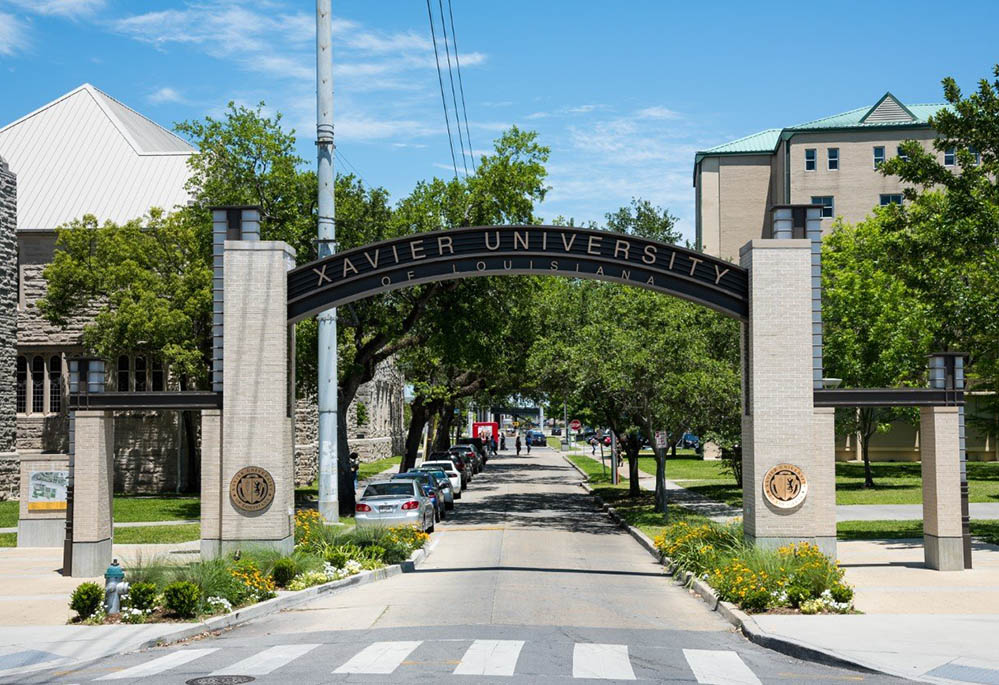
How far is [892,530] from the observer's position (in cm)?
2580

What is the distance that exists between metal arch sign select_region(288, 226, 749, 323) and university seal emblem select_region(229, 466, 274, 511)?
285 cm

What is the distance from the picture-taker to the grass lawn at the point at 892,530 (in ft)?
79.3

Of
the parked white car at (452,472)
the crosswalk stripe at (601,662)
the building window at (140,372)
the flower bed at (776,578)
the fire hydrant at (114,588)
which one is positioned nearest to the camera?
the crosswalk stripe at (601,662)

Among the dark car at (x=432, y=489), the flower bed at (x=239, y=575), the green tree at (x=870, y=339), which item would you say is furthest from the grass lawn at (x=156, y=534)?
the green tree at (x=870, y=339)

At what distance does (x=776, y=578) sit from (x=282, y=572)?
761cm

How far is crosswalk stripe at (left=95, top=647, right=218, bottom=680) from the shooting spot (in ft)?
33.7

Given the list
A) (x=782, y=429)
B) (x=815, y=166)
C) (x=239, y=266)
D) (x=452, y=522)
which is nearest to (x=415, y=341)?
(x=452, y=522)

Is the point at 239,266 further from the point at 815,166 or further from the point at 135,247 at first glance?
the point at 815,166

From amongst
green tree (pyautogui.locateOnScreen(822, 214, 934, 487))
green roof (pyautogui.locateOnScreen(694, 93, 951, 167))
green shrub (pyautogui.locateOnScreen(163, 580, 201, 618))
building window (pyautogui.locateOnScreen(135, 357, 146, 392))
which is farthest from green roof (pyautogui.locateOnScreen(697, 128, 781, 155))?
green shrub (pyautogui.locateOnScreen(163, 580, 201, 618))

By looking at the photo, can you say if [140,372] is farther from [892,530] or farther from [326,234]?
[892,530]

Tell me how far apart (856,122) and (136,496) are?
4761 centimetres

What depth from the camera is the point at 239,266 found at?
1838cm

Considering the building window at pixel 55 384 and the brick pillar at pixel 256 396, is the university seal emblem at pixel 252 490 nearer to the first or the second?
the brick pillar at pixel 256 396

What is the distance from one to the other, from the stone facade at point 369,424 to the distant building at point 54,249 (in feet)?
1.03
